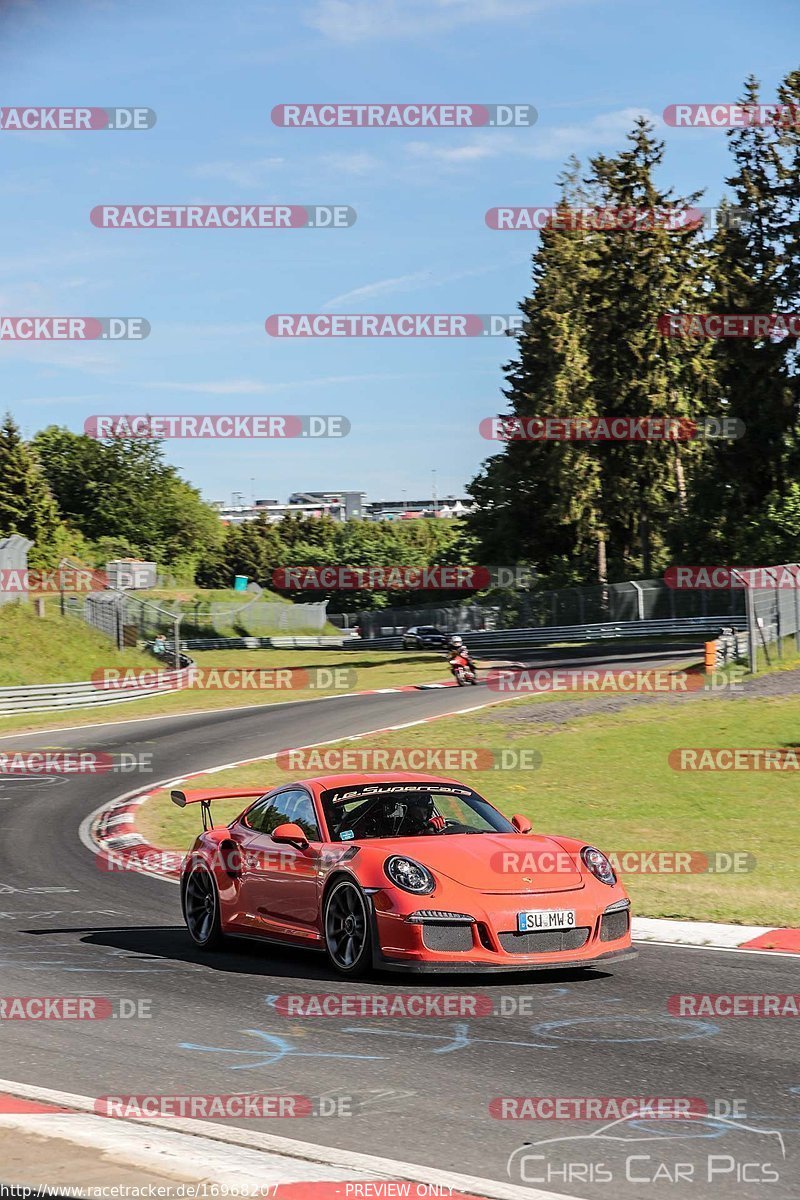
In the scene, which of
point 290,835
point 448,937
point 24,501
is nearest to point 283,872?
point 290,835

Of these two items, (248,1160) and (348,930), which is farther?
(348,930)

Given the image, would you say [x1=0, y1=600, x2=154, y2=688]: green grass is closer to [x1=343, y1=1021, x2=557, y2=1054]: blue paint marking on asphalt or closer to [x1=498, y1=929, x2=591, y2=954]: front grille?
[x1=498, y1=929, x2=591, y2=954]: front grille

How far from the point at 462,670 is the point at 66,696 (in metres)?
11.4

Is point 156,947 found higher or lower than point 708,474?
lower

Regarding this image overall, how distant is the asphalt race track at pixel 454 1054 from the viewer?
5.42 metres

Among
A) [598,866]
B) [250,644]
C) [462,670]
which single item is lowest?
[250,644]

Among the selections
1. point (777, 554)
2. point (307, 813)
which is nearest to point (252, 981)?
point (307, 813)

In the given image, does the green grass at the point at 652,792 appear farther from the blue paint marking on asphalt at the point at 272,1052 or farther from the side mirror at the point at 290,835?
the blue paint marking on asphalt at the point at 272,1052

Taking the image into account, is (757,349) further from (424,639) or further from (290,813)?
(290,813)

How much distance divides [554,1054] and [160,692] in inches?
1519

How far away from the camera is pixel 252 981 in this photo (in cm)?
931

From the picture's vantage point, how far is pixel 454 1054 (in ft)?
23.2

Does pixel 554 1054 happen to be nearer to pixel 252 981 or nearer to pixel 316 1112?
pixel 316 1112

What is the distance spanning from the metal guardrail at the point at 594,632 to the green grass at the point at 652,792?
29.8 m
